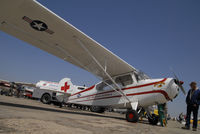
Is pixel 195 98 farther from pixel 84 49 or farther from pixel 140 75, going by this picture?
pixel 84 49

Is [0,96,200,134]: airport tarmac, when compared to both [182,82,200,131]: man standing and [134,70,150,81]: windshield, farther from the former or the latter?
[134,70,150,81]: windshield

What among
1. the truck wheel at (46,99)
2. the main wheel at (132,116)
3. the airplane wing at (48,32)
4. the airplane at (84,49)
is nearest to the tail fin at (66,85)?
the truck wheel at (46,99)

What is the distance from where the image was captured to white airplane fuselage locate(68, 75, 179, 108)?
569 centimetres

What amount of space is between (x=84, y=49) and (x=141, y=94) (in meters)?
3.13

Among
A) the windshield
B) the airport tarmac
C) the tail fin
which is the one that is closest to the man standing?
the airport tarmac

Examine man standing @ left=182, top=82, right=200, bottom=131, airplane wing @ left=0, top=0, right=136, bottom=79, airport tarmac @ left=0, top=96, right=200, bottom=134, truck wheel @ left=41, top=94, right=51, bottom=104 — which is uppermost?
airplane wing @ left=0, top=0, right=136, bottom=79

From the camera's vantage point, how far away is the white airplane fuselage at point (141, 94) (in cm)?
569

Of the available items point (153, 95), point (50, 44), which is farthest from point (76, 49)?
point (153, 95)

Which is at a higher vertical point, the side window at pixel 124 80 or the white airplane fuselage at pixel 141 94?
the side window at pixel 124 80

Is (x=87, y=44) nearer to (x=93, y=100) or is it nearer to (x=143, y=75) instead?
(x=143, y=75)

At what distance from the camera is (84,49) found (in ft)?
20.1

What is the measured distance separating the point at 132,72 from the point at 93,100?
285 cm

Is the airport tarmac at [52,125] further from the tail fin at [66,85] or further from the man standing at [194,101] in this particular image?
the tail fin at [66,85]

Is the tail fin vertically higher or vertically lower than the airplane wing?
lower
